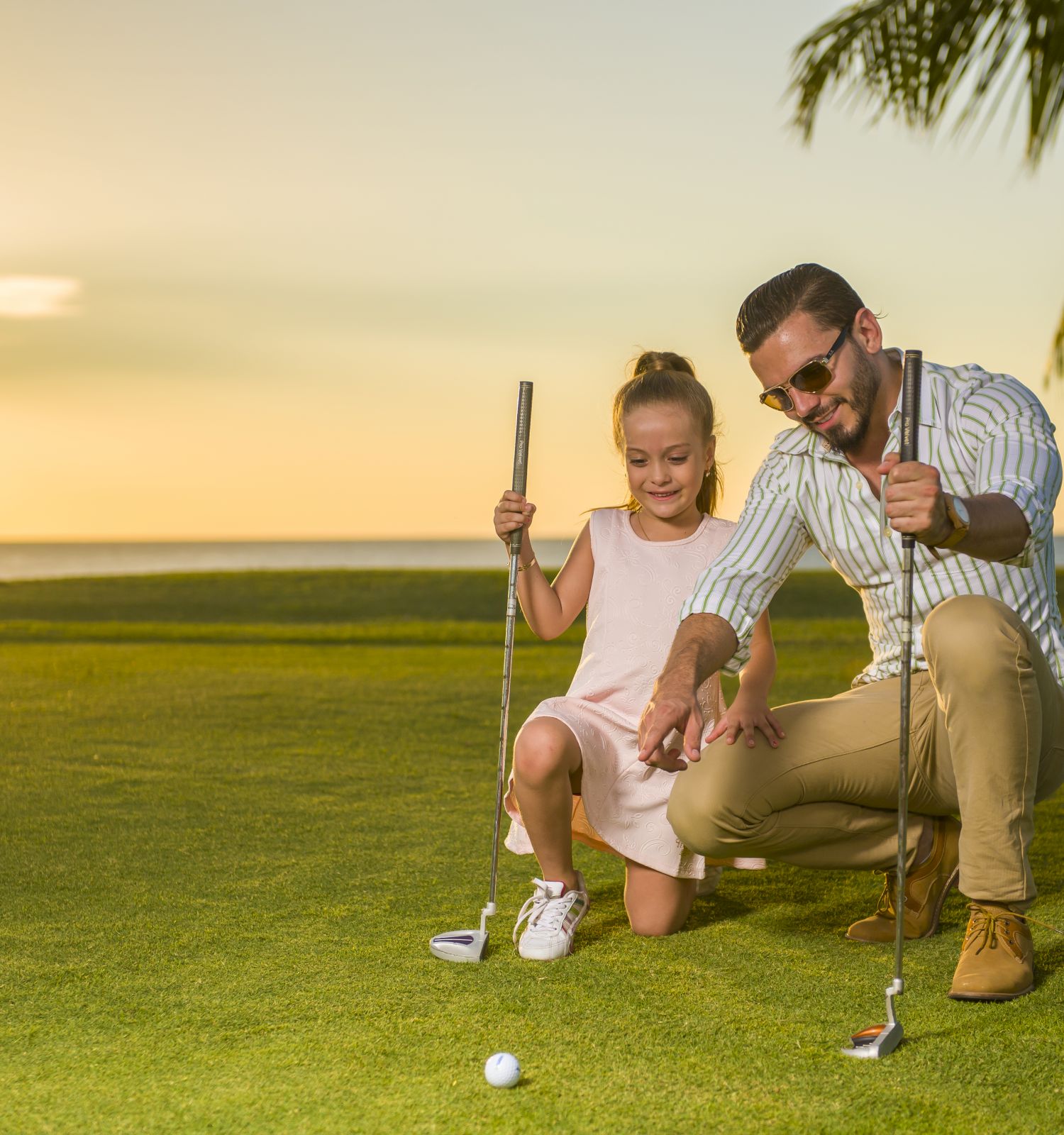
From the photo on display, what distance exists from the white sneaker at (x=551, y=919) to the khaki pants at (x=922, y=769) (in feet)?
0.94

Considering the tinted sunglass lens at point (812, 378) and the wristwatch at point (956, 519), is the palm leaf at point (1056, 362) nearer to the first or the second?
the tinted sunglass lens at point (812, 378)

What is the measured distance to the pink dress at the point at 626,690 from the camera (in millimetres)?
3088

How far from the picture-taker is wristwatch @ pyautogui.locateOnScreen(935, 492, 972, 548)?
7.41 ft

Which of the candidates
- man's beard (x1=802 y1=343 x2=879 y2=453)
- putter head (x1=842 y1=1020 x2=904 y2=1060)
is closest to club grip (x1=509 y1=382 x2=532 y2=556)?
man's beard (x1=802 y1=343 x2=879 y2=453)

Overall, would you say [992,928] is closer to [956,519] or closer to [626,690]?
[956,519]

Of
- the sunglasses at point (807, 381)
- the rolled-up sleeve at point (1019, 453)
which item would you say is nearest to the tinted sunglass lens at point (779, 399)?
the sunglasses at point (807, 381)

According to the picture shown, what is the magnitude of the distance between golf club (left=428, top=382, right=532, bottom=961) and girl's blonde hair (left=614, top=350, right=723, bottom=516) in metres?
0.45

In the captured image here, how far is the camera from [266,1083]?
1.95m

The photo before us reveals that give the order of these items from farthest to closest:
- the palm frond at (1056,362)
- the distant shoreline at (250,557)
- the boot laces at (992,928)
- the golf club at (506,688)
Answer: the distant shoreline at (250,557), the palm frond at (1056,362), the golf club at (506,688), the boot laces at (992,928)

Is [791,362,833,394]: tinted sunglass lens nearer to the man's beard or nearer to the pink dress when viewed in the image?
the man's beard

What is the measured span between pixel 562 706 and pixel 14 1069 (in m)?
1.51

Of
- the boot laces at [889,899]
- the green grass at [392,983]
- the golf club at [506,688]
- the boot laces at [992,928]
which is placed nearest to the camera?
the green grass at [392,983]

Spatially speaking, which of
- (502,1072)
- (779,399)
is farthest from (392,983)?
(779,399)

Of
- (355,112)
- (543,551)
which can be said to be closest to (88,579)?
(355,112)
